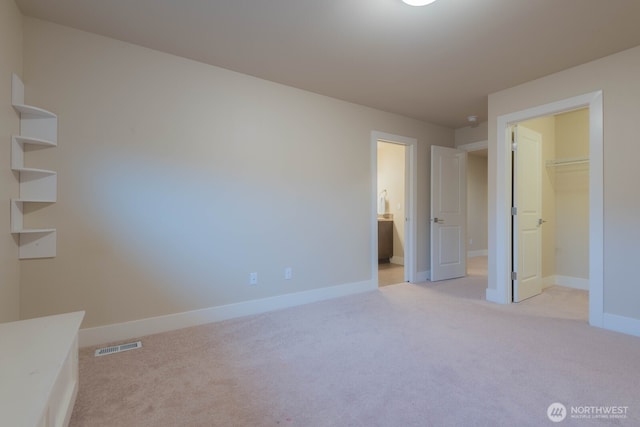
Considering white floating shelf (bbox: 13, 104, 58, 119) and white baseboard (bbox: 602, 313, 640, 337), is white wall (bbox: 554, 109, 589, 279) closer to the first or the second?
white baseboard (bbox: 602, 313, 640, 337)

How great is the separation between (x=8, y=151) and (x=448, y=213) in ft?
15.9

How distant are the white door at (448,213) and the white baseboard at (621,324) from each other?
6.54 ft

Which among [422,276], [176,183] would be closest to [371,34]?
[176,183]

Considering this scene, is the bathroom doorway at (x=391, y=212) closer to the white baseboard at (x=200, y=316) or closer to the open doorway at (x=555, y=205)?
the white baseboard at (x=200, y=316)

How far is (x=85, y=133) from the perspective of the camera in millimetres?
2346

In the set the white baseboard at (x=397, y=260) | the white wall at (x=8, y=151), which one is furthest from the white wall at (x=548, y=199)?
the white wall at (x=8, y=151)

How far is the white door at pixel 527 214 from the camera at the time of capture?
3439 millimetres

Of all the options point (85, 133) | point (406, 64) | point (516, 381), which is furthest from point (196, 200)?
point (516, 381)

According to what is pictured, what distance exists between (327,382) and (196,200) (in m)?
1.91

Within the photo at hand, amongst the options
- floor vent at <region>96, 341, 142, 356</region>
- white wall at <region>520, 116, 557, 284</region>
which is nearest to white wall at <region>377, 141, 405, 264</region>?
white wall at <region>520, 116, 557, 284</region>

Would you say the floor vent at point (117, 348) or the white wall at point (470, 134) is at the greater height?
the white wall at point (470, 134)

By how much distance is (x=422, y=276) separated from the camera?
4.54 metres

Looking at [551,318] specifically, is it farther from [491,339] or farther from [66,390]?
[66,390]

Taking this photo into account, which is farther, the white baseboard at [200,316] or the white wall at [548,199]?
the white wall at [548,199]
